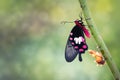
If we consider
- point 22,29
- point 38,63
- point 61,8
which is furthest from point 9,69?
point 61,8

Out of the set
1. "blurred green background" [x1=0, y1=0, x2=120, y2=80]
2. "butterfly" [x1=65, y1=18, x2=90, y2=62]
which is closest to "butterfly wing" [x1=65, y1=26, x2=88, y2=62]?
"butterfly" [x1=65, y1=18, x2=90, y2=62]

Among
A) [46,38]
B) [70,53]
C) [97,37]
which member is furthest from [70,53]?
[46,38]

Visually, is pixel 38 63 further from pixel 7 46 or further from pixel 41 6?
pixel 41 6

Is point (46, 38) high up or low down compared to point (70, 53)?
up

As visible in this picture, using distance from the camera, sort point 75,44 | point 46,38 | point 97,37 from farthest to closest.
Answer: point 46,38, point 75,44, point 97,37

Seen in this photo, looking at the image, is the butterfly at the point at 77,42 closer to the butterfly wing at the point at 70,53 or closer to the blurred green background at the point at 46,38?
the butterfly wing at the point at 70,53

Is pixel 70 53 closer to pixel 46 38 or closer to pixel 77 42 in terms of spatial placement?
pixel 77 42

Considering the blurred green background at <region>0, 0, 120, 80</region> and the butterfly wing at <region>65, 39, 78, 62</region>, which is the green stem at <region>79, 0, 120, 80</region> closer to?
the butterfly wing at <region>65, 39, 78, 62</region>
